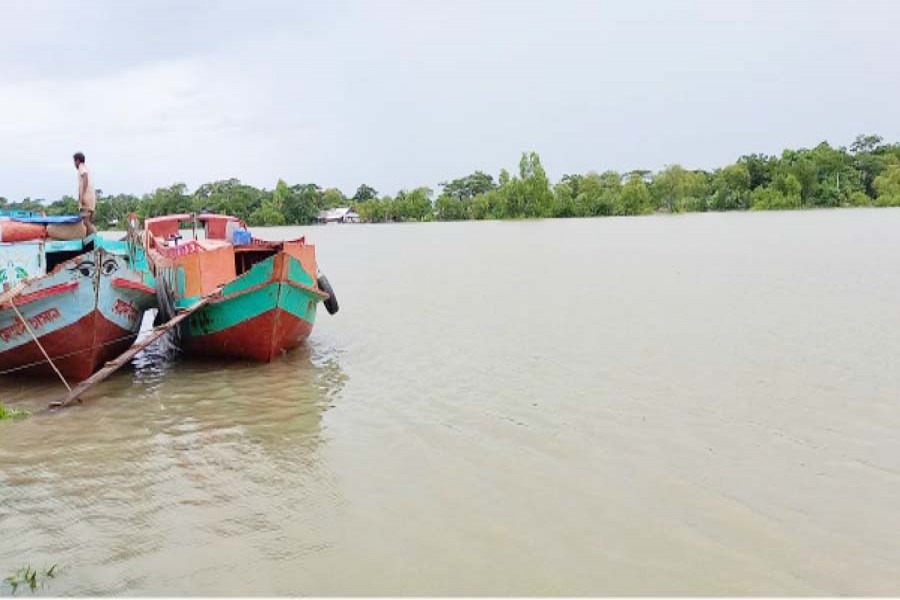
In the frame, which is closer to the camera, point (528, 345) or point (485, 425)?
point (485, 425)

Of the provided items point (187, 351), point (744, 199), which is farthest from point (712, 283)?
point (744, 199)

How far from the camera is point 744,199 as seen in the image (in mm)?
81125

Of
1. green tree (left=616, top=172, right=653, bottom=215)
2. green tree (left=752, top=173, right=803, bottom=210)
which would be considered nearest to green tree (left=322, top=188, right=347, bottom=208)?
green tree (left=616, top=172, right=653, bottom=215)

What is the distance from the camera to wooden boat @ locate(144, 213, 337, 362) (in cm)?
1093

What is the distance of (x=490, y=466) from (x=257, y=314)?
5370mm

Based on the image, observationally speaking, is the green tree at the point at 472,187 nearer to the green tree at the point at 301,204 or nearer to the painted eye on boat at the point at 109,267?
the green tree at the point at 301,204

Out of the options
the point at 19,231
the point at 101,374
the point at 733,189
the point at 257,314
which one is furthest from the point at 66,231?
the point at 733,189

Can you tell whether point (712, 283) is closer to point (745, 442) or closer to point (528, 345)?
point (528, 345)

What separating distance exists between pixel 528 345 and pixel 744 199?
248 ft

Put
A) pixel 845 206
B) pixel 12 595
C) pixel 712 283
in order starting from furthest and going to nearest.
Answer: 1. pixel 845 206
2. pixel 712 283
3. pixel 12 595

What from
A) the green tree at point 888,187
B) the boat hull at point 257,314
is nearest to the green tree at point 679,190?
the green tree at point 888,187

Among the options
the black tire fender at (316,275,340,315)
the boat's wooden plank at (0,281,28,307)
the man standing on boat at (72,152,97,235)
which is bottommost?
the black tire fender at (316,275,340,315)

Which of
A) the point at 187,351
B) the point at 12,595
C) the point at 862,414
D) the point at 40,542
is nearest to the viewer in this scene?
the point at 12,595

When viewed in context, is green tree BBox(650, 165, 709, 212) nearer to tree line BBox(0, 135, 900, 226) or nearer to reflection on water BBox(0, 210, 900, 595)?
tree line BBox(0, 135, 900, 226)
